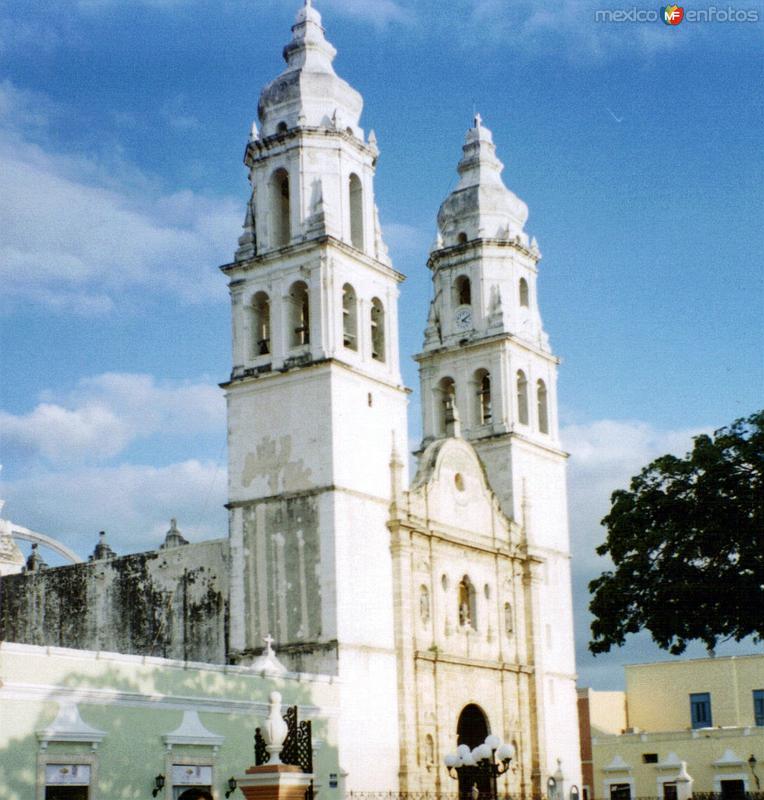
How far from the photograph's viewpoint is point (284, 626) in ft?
116

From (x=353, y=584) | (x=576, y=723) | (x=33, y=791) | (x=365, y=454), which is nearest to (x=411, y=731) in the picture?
(x=353, y=584)

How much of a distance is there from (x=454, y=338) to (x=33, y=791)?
25.3 meters

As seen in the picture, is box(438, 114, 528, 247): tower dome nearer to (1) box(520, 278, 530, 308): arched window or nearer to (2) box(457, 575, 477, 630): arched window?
(1) box(520, 278, 530, 308): arched window

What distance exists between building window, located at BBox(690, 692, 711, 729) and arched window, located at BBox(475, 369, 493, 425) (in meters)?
17.0

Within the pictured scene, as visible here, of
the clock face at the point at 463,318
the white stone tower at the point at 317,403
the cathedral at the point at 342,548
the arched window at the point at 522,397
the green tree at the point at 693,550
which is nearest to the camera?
the green tree at the point at 693,550

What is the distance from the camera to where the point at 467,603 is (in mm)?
40531

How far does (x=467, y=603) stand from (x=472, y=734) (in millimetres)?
3644

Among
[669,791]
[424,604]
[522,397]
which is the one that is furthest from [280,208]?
[669,791]

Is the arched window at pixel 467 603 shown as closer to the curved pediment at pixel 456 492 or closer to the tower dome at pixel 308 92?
the curved pediment at pixel 456 492

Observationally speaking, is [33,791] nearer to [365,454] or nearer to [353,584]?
[353,584]

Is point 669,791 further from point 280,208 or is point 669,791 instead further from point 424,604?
point 280,208

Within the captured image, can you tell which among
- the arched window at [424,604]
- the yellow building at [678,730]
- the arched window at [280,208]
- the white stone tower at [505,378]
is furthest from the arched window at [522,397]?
the yellow building at [678,730]

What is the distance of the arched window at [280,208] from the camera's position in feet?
128

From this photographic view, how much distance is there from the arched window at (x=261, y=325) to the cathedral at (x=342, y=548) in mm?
52
